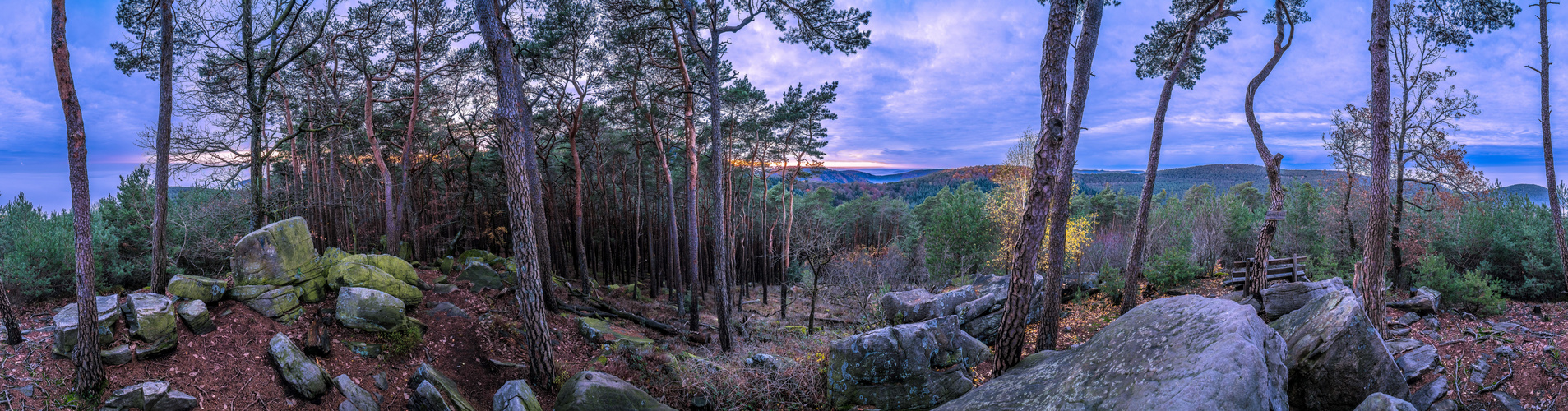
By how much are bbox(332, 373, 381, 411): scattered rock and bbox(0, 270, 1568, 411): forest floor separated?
122 mm

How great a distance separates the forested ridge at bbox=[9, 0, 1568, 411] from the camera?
17.6ft

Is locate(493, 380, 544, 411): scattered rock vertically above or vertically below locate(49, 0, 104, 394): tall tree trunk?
below

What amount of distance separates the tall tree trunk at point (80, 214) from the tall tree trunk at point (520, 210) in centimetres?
363

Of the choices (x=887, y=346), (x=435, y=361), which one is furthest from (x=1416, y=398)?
(x=435, y=361)

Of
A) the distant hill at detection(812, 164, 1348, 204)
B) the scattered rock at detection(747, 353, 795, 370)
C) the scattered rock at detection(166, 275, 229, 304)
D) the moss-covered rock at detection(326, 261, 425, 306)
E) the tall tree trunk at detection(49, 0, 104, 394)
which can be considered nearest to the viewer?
the tall tree trunk at detection(49, 0, 104, 394)

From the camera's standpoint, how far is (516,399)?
6.40 m

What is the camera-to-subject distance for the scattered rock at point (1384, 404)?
3.95 meters

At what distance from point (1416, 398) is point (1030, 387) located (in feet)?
15.8

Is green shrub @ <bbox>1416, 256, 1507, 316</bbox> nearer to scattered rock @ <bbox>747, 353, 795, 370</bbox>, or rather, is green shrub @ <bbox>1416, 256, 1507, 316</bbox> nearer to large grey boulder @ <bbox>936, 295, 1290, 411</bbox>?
large grey boulder @ <bbox>936, 295, 1290, 411</bbox>

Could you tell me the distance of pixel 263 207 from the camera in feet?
33.7

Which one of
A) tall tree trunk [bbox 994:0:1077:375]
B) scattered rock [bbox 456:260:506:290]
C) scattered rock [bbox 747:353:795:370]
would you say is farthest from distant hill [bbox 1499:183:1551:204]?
scattered rock [bbox 456:260:506:290]

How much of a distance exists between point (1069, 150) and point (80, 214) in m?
11.4

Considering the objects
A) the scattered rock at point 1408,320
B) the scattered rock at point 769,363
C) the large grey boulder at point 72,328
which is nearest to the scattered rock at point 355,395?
the large grey boulder at point 72,328

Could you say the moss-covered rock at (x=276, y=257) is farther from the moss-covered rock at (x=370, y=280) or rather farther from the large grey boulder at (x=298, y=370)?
the large grey boulder at (x=298, y=370)
